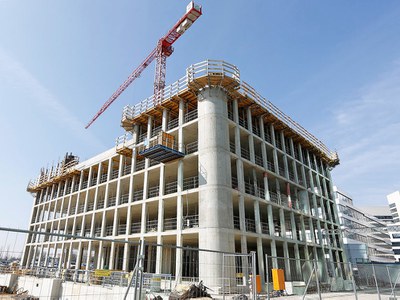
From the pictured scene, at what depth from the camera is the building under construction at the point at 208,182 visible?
1972 centimetres

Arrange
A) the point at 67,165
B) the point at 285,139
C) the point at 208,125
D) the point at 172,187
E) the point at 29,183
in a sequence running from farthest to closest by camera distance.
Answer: the point at 29,183
the point at 67,165
the point at 285,139
the point at 172,187
the point at 208,125

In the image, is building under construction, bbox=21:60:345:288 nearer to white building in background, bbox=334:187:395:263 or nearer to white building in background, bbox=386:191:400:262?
white building in background, bbox=334:187:395:263

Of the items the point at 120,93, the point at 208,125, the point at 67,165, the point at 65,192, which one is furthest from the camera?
the point at 120,93

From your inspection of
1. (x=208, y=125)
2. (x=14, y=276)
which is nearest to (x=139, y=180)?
(x=208, y=125)

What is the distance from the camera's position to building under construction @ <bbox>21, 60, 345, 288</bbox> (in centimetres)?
1972

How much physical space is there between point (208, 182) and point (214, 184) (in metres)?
0.48

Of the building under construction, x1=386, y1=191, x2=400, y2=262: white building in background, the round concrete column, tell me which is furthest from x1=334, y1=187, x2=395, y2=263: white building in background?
the round concrete column

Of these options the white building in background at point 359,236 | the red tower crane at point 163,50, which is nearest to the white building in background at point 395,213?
the white building in background at point 359,236

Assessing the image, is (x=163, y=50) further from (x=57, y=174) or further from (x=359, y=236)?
(x=359, y=236)

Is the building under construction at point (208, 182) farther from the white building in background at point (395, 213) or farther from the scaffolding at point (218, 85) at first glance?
the white building in background at point (395, 213)

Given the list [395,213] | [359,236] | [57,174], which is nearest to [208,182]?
[57,174]

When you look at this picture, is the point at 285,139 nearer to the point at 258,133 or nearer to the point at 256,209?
the point at 258,133

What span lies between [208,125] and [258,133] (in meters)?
8.56

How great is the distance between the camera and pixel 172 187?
26688 millimetres
